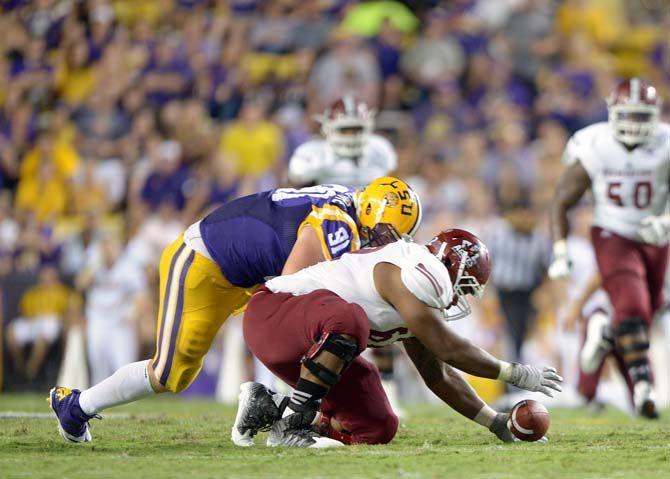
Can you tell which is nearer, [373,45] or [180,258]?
[180,258]

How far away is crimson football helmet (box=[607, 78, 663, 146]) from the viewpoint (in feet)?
25.7

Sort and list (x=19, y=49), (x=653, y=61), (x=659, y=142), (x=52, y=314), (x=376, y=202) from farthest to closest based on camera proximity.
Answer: (x=653, y=61) < (x=19, y=49) < (x=52, y=314) < (x=659, y=142) < (x=376, y=202)

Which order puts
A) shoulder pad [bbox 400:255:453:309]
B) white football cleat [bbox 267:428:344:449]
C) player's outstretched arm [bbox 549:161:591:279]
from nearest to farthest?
shoulder pad [bbox 400:255:453:309], white football cleat [bbox 267:428:344:449], player's outstretched arm [bbox 549:161:591:279]

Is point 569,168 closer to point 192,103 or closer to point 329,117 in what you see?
point 329,117

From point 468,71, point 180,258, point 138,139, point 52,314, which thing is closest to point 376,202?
point 180,258

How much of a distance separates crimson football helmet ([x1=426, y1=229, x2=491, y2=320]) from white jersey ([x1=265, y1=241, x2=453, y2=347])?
8 centimetres

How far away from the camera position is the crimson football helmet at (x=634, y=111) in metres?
7.82

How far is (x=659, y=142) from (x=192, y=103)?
5.89 m

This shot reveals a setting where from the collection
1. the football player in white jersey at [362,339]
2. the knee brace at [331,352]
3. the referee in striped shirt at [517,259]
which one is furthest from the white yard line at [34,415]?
the referee in striped shirt at [517,259]

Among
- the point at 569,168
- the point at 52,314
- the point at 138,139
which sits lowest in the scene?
the point at 52,314

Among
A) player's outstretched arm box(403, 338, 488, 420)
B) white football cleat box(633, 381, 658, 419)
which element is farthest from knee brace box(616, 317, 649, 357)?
player's outstretched arm box(403, 338, 488, 420)

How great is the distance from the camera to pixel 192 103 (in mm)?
12656

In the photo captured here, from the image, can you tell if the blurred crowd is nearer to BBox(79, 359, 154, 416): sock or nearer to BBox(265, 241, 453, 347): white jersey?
BBox(79, 359, 154, 416): sock

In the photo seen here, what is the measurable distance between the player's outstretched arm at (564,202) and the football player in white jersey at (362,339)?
2482 millimetres
